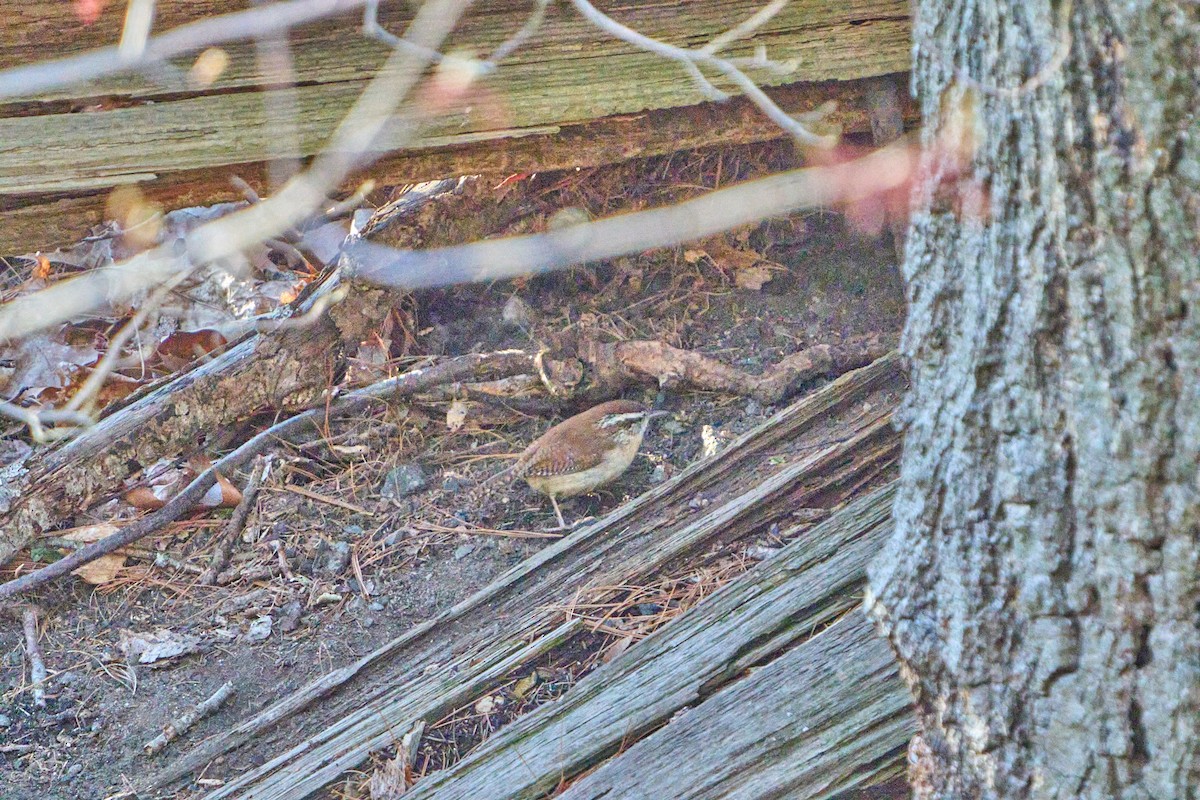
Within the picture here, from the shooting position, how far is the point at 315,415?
483 centimetres

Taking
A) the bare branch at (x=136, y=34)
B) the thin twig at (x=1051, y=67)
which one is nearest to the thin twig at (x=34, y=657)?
the bare branch at (x=136, y=34)

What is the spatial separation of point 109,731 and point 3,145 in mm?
2115

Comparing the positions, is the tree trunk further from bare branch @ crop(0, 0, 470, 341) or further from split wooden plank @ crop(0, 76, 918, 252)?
split wooden plank @ crop(0, 76, 918, 252)

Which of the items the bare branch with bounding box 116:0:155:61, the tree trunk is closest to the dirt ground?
the tree trunk

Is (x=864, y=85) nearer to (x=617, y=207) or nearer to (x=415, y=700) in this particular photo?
(x=617, y=207)

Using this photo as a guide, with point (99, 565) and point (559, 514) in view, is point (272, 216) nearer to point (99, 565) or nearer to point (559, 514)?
point (559, 514)

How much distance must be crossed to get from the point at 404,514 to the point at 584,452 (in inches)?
34.8

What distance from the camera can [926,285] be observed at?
197 cm

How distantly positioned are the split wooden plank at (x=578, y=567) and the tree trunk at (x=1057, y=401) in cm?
156

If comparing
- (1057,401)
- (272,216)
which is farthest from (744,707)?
(272,216)

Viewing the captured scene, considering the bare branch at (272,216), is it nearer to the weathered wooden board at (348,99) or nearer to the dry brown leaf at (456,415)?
the weathered wooden board at (348,99)

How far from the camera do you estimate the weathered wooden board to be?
11.6 ft

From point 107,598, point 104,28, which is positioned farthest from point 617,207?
point 107,598

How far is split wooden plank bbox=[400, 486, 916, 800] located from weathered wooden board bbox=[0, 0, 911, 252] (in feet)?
5.88
